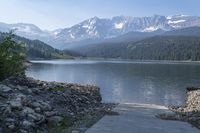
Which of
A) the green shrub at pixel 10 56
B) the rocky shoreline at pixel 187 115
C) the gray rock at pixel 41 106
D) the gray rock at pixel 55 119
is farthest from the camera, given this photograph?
the rocky shoreline at pixel 187 115

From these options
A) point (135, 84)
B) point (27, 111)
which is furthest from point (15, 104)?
point (135, 84)

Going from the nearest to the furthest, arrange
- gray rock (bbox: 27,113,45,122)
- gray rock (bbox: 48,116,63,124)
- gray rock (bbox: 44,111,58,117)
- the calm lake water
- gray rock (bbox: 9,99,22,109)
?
gray rock (bbox: 27,113,45,122) < gray rock (bbox: 9,99,22,109) < gray rock (bbox: 48,116,63,124) < gray rock (bbox: 44,111,58,117) < the calm lake water

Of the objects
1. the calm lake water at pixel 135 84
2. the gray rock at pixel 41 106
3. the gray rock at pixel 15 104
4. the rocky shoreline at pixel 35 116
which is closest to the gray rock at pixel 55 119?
the rocky shoreline at pixel 35 116

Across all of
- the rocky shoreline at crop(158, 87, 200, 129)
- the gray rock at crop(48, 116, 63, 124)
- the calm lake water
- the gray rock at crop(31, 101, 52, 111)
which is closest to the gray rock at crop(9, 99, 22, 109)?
the gray rock at crop(31, 101, 52, 111)

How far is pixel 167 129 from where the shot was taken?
17484 mm

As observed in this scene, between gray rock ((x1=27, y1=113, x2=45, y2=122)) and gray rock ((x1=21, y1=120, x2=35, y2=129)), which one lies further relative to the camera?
gray rock ((x1=27, y1=113, x2=45, y2=122))

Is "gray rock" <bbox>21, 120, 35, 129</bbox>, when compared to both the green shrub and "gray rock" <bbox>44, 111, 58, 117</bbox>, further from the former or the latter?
the green shrub

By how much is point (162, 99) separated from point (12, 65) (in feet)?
141

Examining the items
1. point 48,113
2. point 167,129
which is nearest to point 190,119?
point 167,129

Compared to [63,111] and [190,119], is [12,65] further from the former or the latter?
[190,119]

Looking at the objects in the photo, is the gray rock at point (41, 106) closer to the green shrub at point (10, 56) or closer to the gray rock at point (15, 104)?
the gray rock at point (15, 104)

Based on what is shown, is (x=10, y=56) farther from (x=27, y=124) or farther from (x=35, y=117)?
(x=27, y=124)

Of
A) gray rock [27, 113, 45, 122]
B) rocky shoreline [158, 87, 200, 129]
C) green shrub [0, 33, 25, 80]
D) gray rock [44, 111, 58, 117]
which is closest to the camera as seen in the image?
gray rock [27, 113, 45, 122]

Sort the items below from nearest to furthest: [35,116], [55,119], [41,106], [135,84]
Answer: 1. [35,116]
2. [55,119]
3. [41,106]
4. [135,84]
